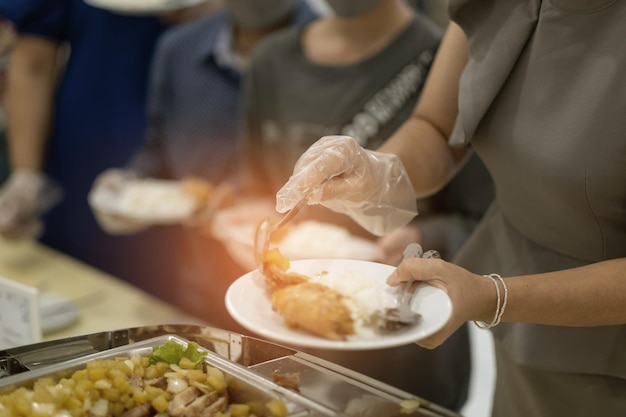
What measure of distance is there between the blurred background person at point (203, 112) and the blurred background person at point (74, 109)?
1.25 feet

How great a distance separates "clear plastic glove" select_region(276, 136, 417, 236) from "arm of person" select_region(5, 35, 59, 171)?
2387 millimetres

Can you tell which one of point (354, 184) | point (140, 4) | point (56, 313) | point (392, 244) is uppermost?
point (140, 4)

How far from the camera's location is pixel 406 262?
3.27ft

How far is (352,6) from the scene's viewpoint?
6.44 feet

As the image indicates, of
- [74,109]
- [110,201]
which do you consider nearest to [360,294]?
[110,201]

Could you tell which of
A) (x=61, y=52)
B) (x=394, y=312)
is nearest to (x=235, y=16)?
(x=61, y=52)

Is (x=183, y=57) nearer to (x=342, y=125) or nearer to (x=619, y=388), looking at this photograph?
(x=342, y=125)

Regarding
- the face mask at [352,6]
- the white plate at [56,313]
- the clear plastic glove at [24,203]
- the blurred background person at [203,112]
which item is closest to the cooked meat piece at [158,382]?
the white plate at [56,313]

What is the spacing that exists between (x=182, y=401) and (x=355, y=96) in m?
1.24

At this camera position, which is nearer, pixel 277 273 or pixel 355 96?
pixel 277 273

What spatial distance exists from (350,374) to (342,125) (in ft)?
3.58

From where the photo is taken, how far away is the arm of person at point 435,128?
4.66ft

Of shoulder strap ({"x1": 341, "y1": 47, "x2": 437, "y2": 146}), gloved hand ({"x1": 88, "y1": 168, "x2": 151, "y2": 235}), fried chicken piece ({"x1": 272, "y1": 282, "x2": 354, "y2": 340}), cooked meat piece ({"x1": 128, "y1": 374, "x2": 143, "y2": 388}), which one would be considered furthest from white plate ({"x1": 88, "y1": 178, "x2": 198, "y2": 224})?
fried chicken piece ({"x1": 272, "y1": 282, "x2": 354, "y2": 340})

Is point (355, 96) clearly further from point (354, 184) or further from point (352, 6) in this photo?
point (354, 184)
